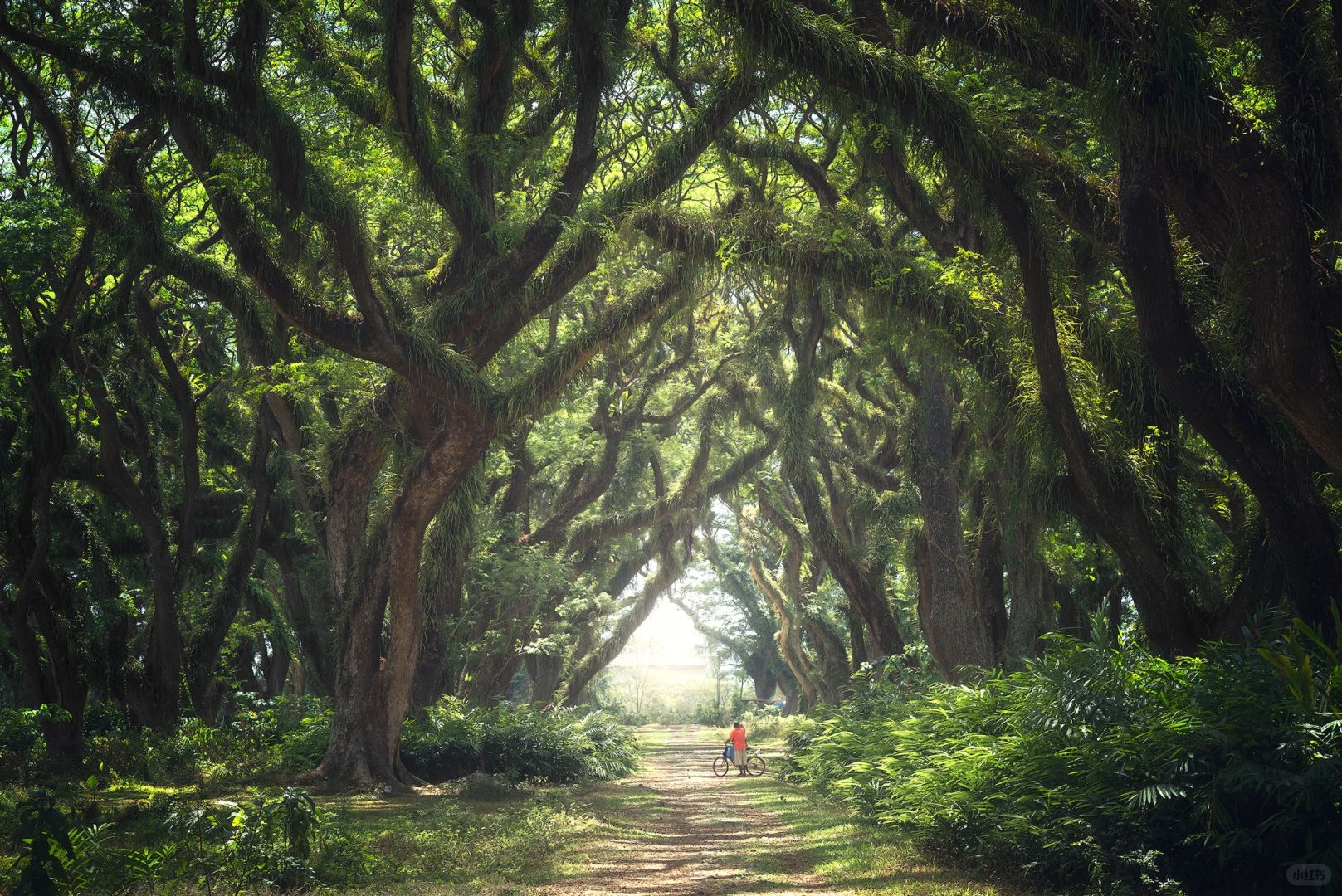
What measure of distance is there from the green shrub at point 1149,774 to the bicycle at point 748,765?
1151 cm

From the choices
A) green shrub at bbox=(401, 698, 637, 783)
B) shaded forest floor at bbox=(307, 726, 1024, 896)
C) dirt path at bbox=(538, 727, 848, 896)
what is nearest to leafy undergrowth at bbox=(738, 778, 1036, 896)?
shaded forest floor at bbox=(307, 726, 1024, 896)

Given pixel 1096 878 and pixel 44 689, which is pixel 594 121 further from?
pixel 44 689

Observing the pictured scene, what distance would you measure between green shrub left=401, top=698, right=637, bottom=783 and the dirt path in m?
1.03

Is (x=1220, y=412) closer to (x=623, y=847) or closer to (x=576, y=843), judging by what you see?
(x=623, y=847)

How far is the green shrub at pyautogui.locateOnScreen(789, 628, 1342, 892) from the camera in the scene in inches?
226

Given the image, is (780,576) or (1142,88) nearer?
(1142,88)

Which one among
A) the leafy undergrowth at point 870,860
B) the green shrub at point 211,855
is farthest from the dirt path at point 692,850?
the green shrub at point 211,855

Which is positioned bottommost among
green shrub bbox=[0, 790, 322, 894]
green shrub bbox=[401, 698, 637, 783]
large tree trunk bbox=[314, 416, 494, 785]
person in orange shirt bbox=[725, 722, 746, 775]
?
person in orange shirt bbox=[725, 722, 746, 775]

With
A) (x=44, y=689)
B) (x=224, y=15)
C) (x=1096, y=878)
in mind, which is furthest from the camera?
(x=44, y=689)

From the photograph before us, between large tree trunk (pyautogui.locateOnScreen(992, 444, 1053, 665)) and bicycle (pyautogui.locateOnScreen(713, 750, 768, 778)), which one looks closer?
large tree trunk (pyautogui.locateOnScreen(992, 444, 1053, 665))

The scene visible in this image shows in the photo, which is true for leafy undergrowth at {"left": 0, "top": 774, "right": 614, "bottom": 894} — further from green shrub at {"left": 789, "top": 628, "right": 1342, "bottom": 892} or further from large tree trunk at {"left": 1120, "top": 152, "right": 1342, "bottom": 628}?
large tree trunk at {"left": 1120, "top": 152, "right": 1342, "bottom": 628}

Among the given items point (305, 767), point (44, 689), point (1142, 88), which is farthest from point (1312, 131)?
point (44, 689)

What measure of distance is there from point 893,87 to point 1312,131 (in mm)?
2765

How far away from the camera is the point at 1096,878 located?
635cm
